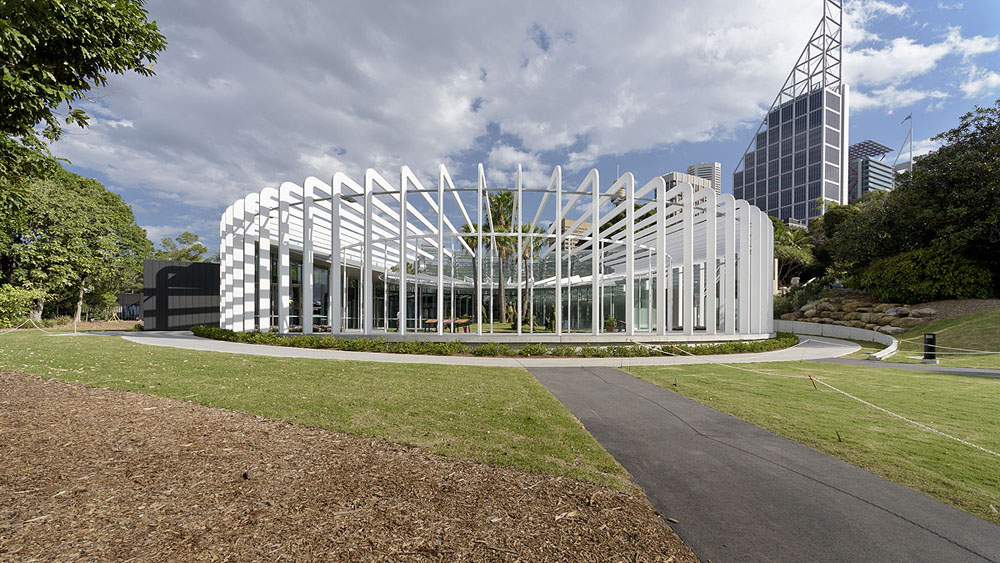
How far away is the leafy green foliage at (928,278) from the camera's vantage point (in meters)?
21.5

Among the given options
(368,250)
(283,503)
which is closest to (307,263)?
(368,250)

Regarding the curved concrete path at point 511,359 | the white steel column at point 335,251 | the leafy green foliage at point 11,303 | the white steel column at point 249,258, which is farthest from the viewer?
the white steel column at point 249,258

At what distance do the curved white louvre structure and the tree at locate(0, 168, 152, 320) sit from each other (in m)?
17.0

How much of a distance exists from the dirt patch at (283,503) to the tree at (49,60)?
430cm

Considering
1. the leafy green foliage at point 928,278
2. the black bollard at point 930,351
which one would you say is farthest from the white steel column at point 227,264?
the leafy green foliage at point 928,278

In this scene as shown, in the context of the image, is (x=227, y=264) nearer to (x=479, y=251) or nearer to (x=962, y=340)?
(x=479, y=251)

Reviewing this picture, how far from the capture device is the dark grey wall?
88.2 ft

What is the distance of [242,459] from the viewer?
440cm

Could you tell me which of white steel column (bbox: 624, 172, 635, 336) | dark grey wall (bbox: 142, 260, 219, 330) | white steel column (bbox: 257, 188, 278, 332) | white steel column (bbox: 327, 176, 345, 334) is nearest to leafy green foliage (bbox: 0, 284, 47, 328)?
white steel column (bbox: 327, 176, 345, 334)

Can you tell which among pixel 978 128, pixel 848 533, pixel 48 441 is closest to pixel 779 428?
pixel 848 533

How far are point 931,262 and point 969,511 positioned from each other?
28.4 m

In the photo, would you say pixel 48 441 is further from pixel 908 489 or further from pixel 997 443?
pixel 997 443

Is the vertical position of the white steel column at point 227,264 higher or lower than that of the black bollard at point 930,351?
higher

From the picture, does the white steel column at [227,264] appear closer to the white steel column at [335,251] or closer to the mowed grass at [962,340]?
the white steel column at [335,251]
